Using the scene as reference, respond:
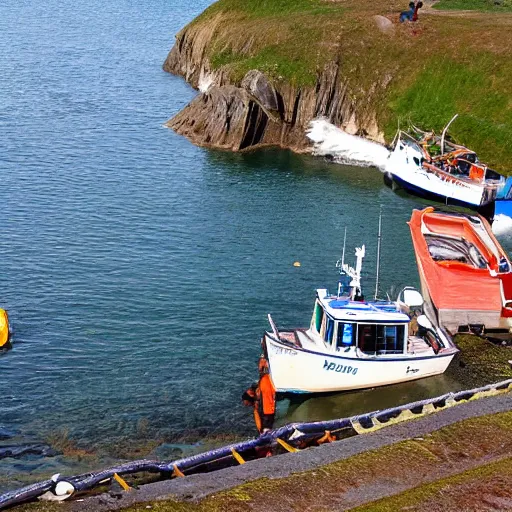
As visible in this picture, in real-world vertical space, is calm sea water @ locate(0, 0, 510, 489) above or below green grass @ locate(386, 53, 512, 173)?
below

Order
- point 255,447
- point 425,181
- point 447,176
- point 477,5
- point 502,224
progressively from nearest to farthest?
point 255,447 → point 502,224 → point 447,176 → point 425,181 → point 477,5

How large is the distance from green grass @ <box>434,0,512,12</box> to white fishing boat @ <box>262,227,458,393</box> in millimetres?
72415

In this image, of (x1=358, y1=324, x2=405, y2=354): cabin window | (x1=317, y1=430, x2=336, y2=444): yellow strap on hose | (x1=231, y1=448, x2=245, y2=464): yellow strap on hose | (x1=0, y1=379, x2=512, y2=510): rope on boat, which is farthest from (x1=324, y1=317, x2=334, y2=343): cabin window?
(x1=231, y1=448, x2=245, y2=464): yellow strap on hose

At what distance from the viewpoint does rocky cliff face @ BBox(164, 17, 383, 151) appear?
8062cm

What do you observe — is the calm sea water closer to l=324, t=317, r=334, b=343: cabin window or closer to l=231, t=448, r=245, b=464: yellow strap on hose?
l=324, t=317, r=334, b=343: cabin window

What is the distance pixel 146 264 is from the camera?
5384cm

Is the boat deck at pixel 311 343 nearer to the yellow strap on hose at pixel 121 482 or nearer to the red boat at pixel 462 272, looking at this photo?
the red boat at pixel 462 272

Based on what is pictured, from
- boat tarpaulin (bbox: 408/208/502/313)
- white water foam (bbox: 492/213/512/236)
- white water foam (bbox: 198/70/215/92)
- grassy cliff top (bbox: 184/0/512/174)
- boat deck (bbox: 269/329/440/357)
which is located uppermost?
grassy cliff top (bbox: 184/0/512/174)

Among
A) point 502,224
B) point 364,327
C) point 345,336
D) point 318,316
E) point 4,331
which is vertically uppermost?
point 502,224

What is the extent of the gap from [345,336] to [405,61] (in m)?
54.1

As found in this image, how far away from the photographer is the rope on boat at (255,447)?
26.2 m

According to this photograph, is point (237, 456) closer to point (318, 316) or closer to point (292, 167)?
point (318, 316)

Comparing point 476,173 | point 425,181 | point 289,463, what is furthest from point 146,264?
point 476,173

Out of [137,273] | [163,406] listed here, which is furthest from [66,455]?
[137,273]
